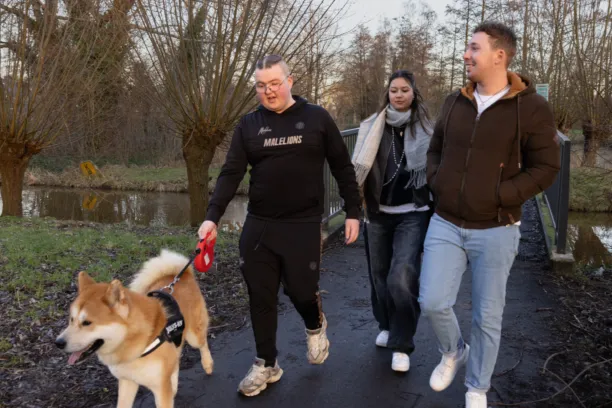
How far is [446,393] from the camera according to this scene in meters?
3.36

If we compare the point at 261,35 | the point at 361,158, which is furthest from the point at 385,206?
the point at 261,35

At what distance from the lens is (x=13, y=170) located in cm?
1233

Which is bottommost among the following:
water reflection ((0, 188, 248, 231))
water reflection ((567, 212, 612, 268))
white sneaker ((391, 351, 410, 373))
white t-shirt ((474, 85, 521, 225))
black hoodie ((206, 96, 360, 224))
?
water reflection ((0, 188, 248, 231))

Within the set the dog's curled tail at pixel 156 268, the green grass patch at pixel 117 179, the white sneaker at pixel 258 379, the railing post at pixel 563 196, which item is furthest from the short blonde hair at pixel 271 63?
the green grass patch at pixel 117 179

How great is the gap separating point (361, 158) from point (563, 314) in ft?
8.76

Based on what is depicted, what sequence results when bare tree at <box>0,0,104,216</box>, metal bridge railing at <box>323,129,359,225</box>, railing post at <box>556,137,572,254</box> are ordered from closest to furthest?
railing post at <box>556,137,572,254</box>
metal bridge railing at <box>323,129,359,225</box>
bare tree at <box>0,0,104,216</box>

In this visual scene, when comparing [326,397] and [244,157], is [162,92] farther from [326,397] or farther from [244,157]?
[326,397]

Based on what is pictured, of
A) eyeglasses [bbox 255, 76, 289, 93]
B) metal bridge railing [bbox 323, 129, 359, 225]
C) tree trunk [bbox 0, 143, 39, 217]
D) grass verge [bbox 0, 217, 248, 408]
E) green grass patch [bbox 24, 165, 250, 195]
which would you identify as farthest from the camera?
green grass patch [bbox 24, 165, 250, 195]

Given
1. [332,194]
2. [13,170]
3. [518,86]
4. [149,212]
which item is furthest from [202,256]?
[149,212]

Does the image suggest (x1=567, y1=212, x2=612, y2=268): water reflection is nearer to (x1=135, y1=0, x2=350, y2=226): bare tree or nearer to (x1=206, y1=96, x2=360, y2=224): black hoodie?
(x1=206, y1=96, x2=360, y2=224): black hoodie

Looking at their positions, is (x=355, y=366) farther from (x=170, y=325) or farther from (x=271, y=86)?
(x=271, y=86)

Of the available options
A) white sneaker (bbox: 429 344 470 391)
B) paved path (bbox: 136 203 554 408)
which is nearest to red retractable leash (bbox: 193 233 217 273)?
paved path (bbox: 136 203 554 408)

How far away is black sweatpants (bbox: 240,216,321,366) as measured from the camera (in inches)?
131

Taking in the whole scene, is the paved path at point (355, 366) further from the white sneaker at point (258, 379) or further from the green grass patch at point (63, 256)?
the green grass patch at point (63, 256)
